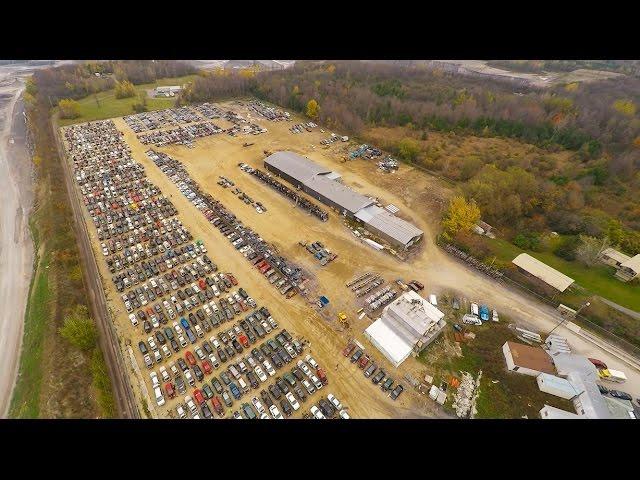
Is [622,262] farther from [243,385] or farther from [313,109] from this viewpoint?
[313,109]

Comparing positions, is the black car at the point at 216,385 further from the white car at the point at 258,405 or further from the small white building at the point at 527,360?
the small white building at the point at 527,360

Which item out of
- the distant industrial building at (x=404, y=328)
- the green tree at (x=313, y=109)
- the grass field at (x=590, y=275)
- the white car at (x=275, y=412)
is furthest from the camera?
the green tree at (x=313, y=109)

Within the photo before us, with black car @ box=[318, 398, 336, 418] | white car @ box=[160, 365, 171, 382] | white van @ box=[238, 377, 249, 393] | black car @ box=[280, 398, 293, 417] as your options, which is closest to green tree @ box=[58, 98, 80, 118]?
white car @ box=[160, 365, 171, 382]

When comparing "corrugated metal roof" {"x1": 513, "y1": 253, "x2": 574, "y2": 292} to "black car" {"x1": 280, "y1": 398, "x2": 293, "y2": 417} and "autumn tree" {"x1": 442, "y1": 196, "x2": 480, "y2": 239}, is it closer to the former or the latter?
"autumn tree" {"x1": 442, "y1": 196, "x2": 480, "y2": 239}

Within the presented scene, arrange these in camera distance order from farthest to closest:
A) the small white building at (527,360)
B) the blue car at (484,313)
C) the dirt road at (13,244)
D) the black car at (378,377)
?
the blue car at (484,313) < the dirt road at (13,244) < the small white building at (527,360) < the black car at (378,377)

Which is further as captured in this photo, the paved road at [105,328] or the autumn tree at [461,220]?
the autumn tree at [461,220]

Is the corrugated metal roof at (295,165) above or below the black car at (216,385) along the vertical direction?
above

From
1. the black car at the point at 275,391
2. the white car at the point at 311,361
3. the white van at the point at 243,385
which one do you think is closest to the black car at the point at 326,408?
the white car at the point at 311,361
